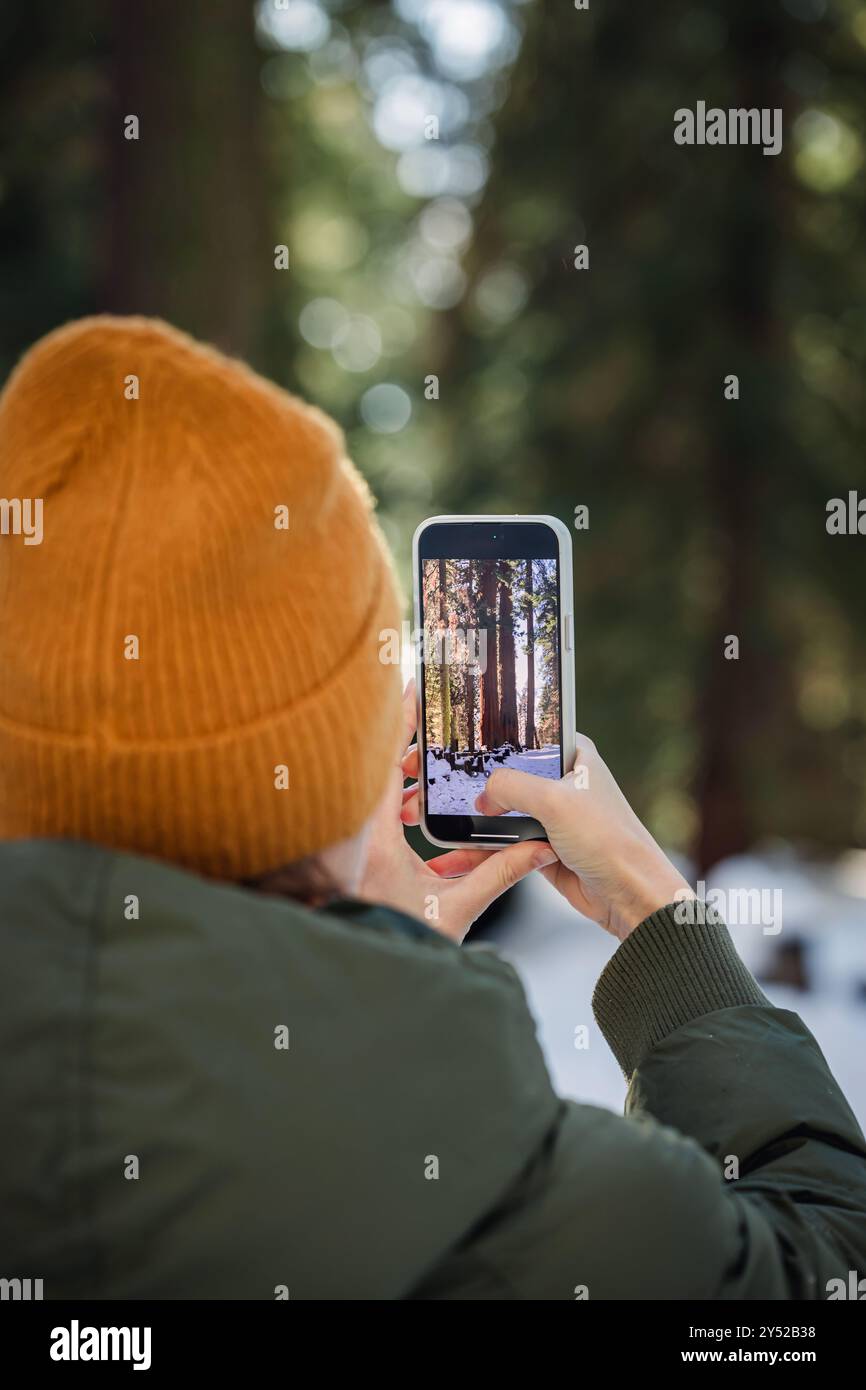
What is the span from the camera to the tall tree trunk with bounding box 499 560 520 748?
148 centimetres

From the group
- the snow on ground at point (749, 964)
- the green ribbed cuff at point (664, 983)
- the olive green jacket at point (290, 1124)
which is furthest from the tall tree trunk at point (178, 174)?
the olive green jacket at point (290, 1124)

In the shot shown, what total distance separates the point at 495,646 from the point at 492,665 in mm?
Result: 24

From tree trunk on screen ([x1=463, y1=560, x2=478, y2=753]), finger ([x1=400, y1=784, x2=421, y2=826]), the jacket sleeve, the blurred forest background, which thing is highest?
the blurred forest background

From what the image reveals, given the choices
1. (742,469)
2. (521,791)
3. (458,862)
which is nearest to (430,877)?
(458,862)

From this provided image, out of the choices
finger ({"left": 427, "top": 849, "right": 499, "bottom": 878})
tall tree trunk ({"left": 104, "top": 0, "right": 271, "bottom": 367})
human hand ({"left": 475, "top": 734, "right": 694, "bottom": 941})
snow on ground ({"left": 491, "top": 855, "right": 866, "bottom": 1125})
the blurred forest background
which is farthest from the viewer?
the blurred forest background

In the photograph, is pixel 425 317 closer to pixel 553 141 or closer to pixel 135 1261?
pixel 553 141

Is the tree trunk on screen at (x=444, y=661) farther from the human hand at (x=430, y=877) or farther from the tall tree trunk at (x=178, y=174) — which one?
the tall tree trunk at (x=178, y=174)

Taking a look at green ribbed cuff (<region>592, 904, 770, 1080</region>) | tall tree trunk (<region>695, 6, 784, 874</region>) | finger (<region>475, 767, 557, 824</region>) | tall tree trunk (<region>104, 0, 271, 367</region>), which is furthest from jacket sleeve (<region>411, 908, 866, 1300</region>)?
tall tree trunk (<region>695, 6, 784, 874</region>)

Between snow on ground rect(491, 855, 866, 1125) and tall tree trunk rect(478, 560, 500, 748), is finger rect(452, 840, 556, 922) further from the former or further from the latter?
snow on ground rect(491, 855, 866, 1125)

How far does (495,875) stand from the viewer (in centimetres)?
147

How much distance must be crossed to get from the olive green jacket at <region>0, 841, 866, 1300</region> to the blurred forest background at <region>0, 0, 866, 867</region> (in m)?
4.05

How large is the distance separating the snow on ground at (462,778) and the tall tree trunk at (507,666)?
0.09 ft

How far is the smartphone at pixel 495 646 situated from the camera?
1471 millimetres
